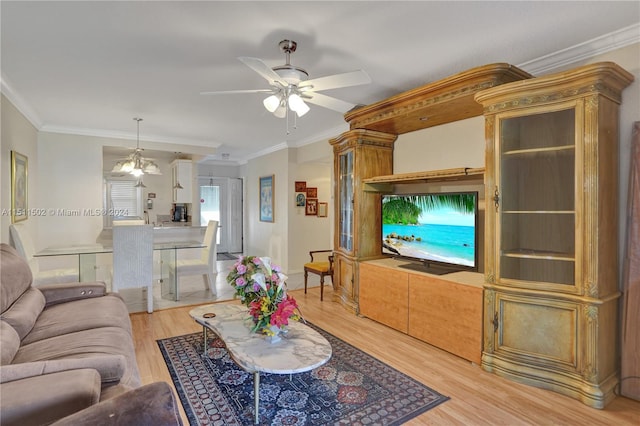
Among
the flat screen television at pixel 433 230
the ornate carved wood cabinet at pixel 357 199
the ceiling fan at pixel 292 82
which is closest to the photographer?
the ceiling fan at pixel 292 82

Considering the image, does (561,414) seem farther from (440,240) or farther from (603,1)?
(603,1)


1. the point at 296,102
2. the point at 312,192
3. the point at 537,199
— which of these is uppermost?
the point at 296,102

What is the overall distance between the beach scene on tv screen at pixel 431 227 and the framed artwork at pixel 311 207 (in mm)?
2733

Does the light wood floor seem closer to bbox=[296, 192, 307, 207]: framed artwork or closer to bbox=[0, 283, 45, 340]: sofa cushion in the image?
bbox=[0, 283, 45, 340]: sofa cushion

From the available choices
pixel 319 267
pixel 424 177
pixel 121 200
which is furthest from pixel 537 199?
pixel 121 200

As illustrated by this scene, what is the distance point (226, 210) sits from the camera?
29.4 ft

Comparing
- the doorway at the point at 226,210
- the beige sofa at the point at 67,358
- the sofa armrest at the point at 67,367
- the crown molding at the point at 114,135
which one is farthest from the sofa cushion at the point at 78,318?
the doorway at the point at 226,210

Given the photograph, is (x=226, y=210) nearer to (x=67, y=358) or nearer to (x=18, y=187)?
(x=18, y=187)

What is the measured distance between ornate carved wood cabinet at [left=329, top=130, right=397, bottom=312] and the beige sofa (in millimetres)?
2376

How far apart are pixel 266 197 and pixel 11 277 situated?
16.1 ft

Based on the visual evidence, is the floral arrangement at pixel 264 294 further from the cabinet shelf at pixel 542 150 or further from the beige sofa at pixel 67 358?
the cabinet shelf at pixel 542 150

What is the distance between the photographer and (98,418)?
1016mm

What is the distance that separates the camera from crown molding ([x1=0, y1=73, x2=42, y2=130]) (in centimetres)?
328

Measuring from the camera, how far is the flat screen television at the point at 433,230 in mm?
3045
